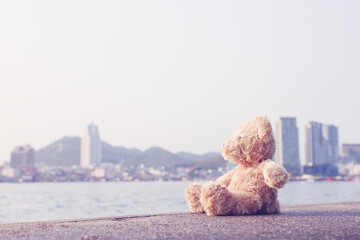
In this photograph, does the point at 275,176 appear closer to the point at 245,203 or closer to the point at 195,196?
the point at 245,203

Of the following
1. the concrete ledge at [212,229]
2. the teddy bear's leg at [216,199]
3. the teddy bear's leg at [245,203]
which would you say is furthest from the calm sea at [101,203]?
the concrete ledge at [212,229]

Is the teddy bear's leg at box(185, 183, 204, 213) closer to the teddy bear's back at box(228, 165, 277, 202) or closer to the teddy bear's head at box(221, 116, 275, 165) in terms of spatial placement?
the teddy bear's back at box(228, 165, 277, 202)

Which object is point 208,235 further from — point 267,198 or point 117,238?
point 267,198

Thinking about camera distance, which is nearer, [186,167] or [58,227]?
[58,227]

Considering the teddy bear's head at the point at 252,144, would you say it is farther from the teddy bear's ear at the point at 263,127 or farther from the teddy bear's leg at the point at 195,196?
the teddy bear's leg at the point at 195,196

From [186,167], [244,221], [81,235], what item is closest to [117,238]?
[81,235]

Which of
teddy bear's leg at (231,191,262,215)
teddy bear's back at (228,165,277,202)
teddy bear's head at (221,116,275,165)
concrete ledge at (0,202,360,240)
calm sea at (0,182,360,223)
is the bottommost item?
calm sea at (0,182,360,223)

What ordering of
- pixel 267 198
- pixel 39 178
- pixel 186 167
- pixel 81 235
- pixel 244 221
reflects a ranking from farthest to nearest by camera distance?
1. pixel 39 178
2. pixel 186 167
3. pixel 267 198
4. pixel 244 221
5. pixel 81 235

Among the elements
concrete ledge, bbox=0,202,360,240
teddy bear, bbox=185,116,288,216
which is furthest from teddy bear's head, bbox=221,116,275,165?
concrete ledge, bbox=0,202,360,240
